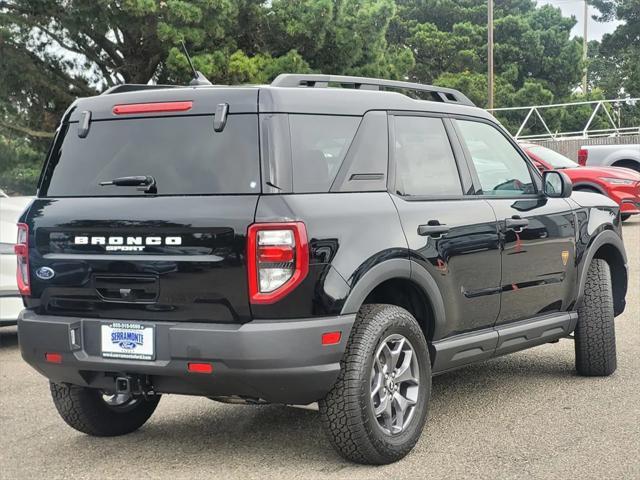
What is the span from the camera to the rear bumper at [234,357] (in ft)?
14.3

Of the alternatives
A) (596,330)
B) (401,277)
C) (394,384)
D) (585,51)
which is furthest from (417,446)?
(585,51)

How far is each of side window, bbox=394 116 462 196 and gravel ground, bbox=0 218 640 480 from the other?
134 centimetres

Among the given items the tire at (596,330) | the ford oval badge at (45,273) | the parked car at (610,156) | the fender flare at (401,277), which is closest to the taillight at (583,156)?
the parked car at (610,156)

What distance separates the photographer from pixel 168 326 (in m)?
4.51

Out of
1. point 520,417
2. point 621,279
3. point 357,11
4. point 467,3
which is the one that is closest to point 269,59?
point 357,11

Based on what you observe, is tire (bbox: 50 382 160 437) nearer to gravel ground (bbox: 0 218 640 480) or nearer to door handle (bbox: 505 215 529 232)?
gravel ground (bbox: 0 218 640 480)

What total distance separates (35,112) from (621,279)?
1878cm

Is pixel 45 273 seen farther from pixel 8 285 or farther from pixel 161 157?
pixel 8 285

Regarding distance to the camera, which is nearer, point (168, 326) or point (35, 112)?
point (168, 326)

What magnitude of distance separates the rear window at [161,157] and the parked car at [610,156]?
629 inches

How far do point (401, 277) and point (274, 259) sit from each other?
32.4 inches

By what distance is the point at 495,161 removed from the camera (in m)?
6.22

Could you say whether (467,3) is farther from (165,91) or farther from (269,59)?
(165,91)

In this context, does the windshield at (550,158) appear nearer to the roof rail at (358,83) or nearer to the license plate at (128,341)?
the roof rail at (358,83)
